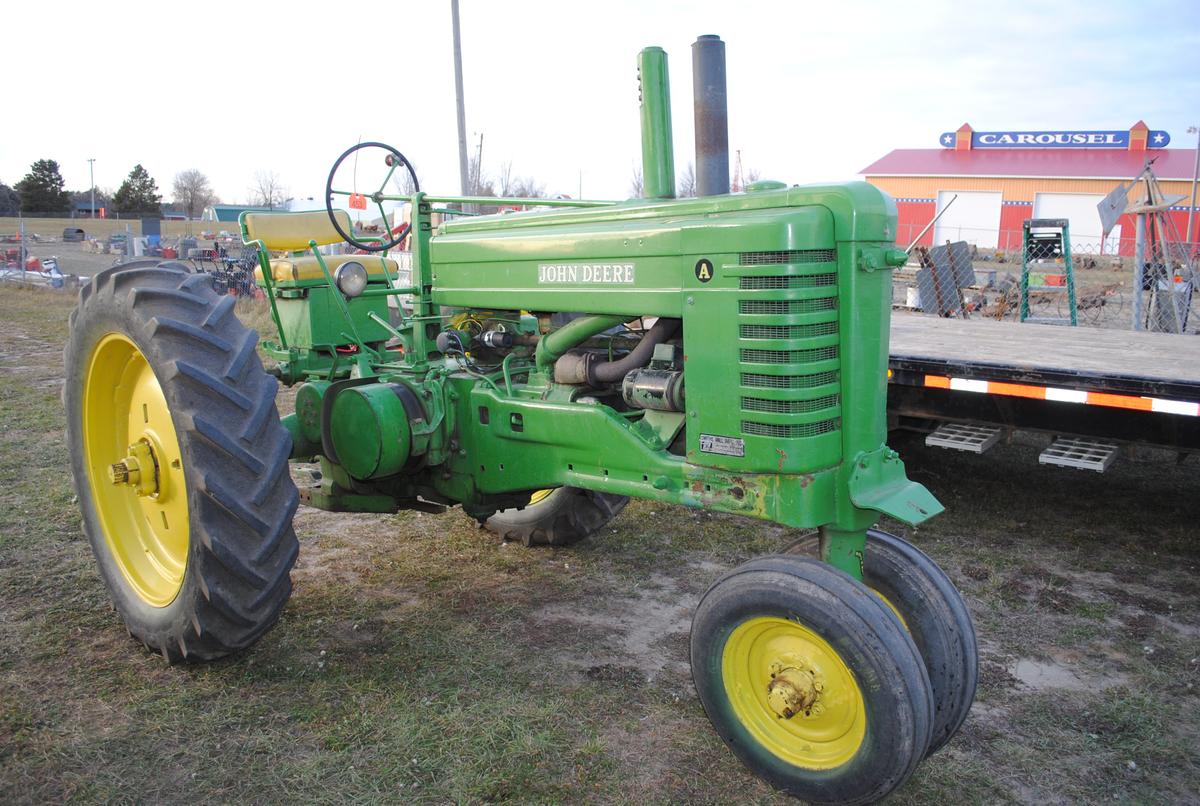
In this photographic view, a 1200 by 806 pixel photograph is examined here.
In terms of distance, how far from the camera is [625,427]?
10.1 feet

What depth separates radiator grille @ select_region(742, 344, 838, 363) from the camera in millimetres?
2619

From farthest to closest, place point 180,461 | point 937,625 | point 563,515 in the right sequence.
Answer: point 563,515 → point 180,461 → point 937,625

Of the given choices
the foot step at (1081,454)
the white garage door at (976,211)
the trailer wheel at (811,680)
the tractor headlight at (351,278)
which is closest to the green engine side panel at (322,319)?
the tractor headlight at (351,278)

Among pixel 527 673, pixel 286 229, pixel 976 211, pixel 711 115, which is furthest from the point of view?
pixel 976 211

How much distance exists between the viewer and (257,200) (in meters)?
50.7

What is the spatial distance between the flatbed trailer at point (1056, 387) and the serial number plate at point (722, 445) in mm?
2244

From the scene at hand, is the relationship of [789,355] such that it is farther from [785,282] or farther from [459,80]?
[459,80]

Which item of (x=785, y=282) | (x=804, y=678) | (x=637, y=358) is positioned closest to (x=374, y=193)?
(x=637, y=358)

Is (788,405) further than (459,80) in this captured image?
No

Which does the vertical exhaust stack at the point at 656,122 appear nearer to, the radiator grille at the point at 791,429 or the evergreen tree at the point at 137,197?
the radiator grille at the point at 791,429

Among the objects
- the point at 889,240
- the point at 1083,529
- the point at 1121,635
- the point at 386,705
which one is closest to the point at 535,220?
the point at 889,240

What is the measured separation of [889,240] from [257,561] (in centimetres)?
228

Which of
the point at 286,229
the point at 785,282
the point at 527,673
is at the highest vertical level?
the point at 286,229

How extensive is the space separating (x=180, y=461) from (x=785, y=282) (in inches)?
89.0
